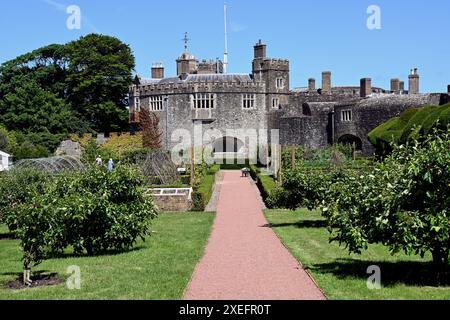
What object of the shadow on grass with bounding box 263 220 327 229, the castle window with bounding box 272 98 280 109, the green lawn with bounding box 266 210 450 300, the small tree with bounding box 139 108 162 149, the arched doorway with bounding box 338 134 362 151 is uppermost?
the castle window with bounding box 272 98 280 109

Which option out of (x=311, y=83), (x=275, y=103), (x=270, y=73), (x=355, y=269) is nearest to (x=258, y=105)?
(x=275, y=103)

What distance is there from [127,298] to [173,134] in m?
44.7

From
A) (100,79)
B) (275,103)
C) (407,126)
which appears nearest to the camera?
(407,126)

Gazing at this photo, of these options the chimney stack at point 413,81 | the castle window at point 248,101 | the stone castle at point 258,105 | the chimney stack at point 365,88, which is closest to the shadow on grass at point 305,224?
the stone castle at point 258,105

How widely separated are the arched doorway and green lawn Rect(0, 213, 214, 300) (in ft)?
111

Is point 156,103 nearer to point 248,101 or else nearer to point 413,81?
point 248,101

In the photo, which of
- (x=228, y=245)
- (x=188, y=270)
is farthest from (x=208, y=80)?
(x=188, y=270)

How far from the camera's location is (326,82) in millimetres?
57719

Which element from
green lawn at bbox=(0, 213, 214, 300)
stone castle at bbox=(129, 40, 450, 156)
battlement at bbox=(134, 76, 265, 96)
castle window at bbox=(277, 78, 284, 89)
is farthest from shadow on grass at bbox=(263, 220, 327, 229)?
castle window at bbox=(277, 78, 284, 89)

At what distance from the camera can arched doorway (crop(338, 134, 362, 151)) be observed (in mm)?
50812

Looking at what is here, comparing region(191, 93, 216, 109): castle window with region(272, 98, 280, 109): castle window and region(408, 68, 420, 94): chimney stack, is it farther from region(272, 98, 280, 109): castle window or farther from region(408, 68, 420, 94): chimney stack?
region(408, 68, 420, 94): chimney stack

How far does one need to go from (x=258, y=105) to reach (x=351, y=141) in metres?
8.51

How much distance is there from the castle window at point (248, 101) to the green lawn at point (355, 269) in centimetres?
3726
